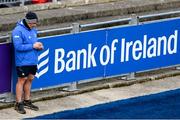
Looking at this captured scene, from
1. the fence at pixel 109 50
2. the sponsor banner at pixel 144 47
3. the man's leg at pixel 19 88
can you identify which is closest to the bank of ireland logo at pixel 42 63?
the fence at pixel 109 50

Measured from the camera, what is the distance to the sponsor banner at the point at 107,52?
1307cm

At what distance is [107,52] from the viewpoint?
13.8m

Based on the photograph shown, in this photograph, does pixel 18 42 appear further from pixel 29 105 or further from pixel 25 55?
pixel 29 105

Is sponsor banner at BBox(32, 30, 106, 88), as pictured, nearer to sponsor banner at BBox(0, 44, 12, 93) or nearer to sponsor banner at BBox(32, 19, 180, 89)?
sponsor banner at BBox(32, 19, 180, 89)

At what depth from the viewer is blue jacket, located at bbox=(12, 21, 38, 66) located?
12.1m

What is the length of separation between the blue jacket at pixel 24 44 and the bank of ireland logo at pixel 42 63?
1.55 feet

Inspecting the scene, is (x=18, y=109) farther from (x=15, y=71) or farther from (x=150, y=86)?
(x=150, y=86)

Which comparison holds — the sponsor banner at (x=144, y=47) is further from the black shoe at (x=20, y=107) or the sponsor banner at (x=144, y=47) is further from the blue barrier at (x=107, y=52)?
the black shoe at (x=20, y=107)

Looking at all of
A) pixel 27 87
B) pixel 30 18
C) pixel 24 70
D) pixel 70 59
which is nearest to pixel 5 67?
pixel 24 70

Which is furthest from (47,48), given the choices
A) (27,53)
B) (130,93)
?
(130,93)

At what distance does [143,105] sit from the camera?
13.3m

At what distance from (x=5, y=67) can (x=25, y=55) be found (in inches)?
18.0

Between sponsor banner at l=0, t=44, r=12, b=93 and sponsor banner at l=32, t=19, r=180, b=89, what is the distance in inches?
21.9

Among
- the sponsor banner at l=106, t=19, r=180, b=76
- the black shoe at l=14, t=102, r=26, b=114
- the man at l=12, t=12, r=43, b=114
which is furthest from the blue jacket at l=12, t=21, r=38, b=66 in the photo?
the sponsor banner at l=106, t=19, r=180, b=76
